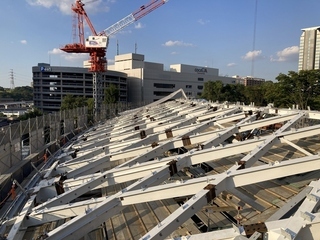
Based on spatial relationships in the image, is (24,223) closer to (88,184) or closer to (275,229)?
(88,184)

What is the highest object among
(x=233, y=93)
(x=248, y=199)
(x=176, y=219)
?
(x=233, y=93)

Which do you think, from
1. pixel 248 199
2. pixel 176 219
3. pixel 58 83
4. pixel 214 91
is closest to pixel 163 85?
pixel 214 91

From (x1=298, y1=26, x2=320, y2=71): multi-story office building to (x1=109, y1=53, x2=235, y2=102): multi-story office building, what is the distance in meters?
32.1

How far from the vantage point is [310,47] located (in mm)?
91688

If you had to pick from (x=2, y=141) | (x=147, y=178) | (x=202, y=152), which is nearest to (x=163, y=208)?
(x=147, y=178)

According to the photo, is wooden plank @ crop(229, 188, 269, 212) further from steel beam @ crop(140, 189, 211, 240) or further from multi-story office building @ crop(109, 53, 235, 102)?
multi-story office building @ crop(109, 53, 235, 102)

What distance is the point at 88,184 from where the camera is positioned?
5160 mm

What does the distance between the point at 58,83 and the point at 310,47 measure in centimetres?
8468

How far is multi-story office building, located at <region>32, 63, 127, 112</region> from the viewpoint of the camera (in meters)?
68.4

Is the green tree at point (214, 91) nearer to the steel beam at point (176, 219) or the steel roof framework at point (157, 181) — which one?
the steel roof framework at point (157, 181)

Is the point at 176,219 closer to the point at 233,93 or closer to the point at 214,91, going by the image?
the point at 214,91

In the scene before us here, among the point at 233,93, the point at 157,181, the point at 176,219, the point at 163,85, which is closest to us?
the point at 176,219

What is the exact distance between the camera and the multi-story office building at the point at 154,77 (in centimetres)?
7669

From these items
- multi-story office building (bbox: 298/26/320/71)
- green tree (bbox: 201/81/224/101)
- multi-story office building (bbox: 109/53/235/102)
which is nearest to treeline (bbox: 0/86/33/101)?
multi-story office building (bbox: 109/53/235/102)
